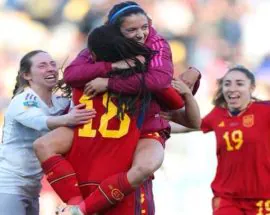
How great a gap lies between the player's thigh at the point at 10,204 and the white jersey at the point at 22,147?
0.08 ft

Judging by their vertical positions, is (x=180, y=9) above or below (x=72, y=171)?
above

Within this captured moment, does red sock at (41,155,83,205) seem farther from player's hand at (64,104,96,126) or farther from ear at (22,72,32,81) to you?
ear at (22,72,32,81)

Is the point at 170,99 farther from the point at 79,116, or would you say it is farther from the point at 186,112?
the point at 79,116

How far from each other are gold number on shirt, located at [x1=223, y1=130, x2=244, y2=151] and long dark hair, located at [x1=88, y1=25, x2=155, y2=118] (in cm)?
216

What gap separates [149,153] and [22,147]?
785mm

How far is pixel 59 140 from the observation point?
296cm

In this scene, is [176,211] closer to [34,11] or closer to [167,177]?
[167,177]

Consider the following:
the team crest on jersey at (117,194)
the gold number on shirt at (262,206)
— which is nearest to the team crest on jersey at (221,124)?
the gold number on shirt at (262,206)

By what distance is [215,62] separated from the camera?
26.8 ft

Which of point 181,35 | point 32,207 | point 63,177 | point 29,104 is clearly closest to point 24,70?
point 29,104

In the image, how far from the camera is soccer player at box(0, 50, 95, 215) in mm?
3369

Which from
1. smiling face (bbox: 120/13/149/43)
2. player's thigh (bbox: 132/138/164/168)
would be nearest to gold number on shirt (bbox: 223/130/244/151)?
player's thigh (bbox: 132/138/164/168)

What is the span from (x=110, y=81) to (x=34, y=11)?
18.2ft

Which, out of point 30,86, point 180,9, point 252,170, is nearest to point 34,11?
point 180,9
